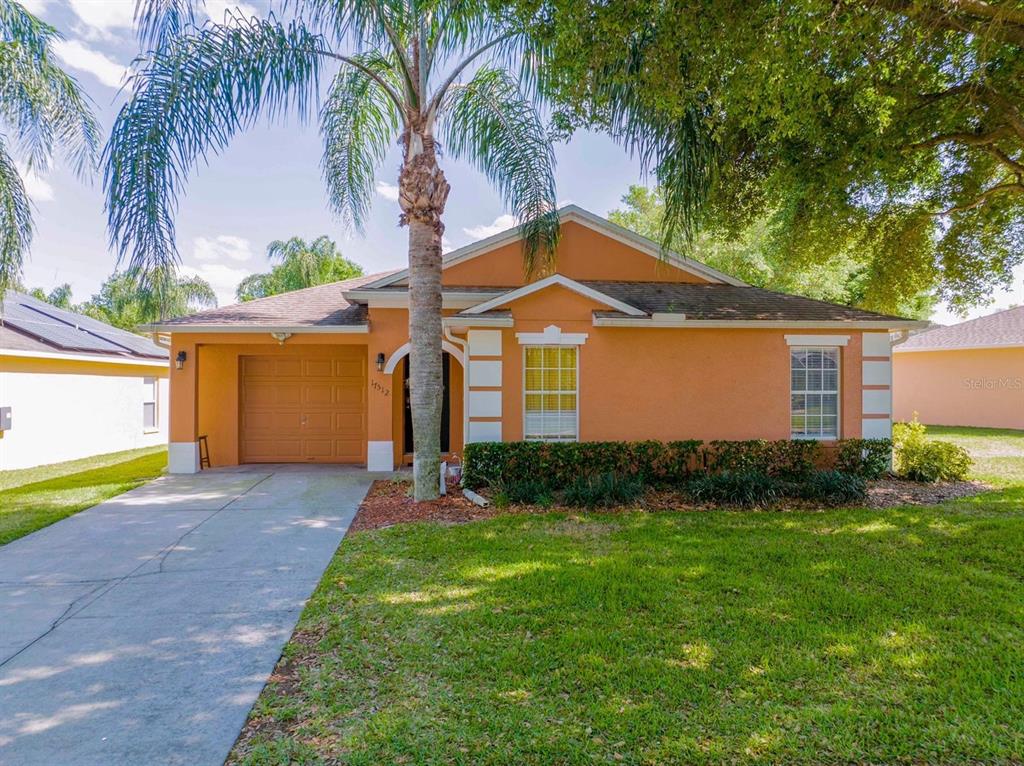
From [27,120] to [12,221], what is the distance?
1.82 meters

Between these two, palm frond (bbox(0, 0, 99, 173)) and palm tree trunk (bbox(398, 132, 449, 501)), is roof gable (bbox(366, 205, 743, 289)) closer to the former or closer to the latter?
palm tree trunk (bbox(398, 132, 449, 501))

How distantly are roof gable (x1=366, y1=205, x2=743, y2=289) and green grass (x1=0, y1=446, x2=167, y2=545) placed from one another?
669 centimetres

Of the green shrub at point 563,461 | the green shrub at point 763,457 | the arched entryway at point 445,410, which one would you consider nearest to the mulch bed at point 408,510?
the green shrub at point 563,461

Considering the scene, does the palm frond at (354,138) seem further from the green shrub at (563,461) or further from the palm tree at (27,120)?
the green shrub at (563,461)

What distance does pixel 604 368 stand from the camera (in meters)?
10.2

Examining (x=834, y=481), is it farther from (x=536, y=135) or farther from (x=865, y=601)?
(x=536, y=135)

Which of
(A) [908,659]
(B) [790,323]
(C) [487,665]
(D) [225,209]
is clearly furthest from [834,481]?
(D) [225,209]

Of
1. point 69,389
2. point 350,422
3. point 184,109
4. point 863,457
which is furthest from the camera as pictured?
point 69,389

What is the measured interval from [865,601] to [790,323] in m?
6.84

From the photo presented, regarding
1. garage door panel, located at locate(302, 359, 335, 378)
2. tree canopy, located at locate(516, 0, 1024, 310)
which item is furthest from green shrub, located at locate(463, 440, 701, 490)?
garage door panel, located at locate(302, 359, 335, 378)

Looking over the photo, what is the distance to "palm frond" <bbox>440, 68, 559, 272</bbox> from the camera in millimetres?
10258

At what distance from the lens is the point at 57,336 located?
14.7m

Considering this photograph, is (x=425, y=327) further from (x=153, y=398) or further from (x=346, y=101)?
(x=153, y=398)

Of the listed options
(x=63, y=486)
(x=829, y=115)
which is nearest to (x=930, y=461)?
(x=829, y=115)
